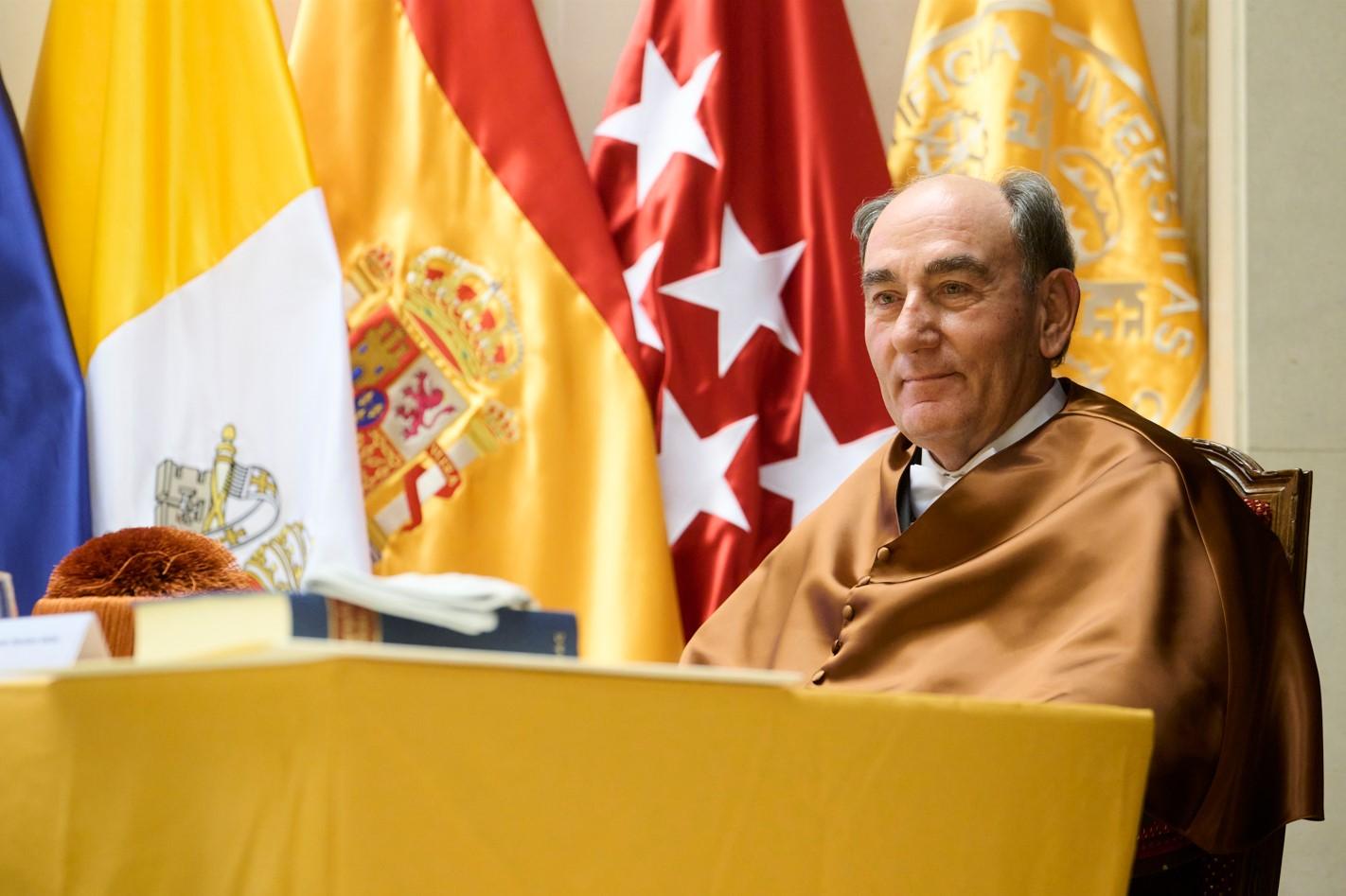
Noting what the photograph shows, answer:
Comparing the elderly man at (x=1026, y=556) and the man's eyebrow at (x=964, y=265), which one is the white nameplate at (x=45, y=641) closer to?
the elderly man at (x=1026, y=556)

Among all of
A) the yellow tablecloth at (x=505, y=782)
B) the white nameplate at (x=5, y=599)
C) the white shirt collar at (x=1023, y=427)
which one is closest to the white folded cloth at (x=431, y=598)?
the yellow tablecloth at (x=505, y=782)

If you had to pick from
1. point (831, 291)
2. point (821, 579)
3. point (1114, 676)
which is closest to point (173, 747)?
point (1114, 676)

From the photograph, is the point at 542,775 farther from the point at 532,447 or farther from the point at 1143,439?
the point at 532,447

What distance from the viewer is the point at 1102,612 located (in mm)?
1599

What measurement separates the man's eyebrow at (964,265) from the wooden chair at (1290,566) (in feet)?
1.22

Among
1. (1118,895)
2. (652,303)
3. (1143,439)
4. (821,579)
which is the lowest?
(1118,895)

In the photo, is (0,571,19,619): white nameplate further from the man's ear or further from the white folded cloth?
the man's ear

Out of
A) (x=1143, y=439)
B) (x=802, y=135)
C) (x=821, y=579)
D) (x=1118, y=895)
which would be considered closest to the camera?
(x=1118, y=895)

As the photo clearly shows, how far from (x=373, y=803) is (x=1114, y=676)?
2.91 ft

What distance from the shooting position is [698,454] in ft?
10.1

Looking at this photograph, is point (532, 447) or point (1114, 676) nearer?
point (1114, 676)

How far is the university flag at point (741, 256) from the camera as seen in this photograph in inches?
121

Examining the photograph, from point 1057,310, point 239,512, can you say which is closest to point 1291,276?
point 1057,310

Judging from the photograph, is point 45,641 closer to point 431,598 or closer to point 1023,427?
point 431,598
